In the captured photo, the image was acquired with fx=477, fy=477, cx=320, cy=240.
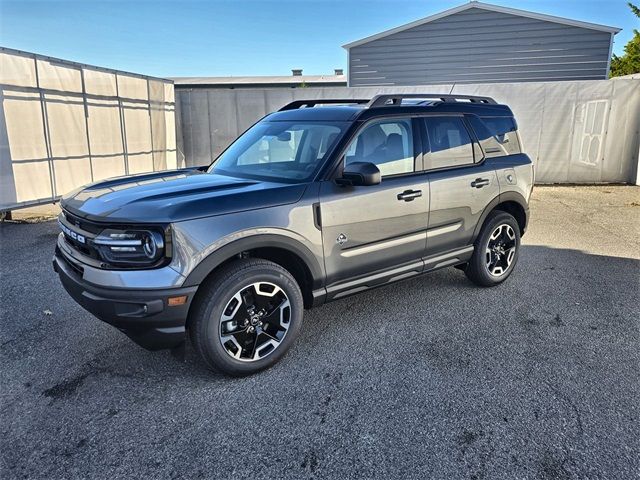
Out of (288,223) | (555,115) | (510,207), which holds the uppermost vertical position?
(555,115)

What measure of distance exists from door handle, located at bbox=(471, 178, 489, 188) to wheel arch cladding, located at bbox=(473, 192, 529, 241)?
0.22m

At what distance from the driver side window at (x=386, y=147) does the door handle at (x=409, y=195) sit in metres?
0.18

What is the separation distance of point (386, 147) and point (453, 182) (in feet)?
2.53

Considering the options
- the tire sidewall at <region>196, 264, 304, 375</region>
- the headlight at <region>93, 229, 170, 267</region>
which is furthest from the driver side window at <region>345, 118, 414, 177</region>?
the headlight at <region>93, 229, 170, 267</region>

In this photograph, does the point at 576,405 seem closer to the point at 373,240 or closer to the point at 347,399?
the point at 347,399

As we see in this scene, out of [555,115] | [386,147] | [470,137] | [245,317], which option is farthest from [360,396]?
[555,115]

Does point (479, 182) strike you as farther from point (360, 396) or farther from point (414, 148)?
point (360, 396)

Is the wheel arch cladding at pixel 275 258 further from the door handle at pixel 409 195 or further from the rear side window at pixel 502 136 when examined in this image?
the rear side window at pixel 502 136

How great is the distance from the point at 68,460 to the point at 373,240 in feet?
7.84

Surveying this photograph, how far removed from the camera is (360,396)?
296 cm

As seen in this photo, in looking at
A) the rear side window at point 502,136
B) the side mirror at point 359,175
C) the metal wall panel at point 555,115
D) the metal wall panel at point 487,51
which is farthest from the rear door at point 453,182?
the metal wall panel at point 487,51

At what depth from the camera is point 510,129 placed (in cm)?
501

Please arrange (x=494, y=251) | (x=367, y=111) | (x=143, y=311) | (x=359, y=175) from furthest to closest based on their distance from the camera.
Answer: (x=494, y=251) → (x=367, y=111) → (x=359, y=175) → (x=143, y=311)

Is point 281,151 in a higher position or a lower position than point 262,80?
lower
